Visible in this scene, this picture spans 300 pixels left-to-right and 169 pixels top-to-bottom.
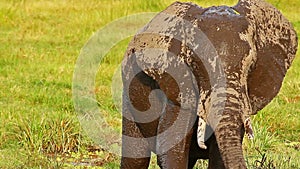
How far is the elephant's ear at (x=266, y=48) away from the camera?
3.70 m

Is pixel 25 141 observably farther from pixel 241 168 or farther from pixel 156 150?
pixel 241 168

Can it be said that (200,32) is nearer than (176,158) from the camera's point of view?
Yes

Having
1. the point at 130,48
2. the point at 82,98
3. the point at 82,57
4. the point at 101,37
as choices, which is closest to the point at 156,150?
the point at 130,48

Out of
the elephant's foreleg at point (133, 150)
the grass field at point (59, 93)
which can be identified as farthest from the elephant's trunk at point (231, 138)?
the grass field at point (59, 93)

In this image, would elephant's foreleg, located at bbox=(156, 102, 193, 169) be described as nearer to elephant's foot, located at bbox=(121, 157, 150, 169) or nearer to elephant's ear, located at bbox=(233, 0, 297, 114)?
elephant's ear, located at bbox=(233, 0, 297, 114)

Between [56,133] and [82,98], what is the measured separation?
1774mm

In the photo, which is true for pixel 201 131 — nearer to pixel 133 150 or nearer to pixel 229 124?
pixel 229 124

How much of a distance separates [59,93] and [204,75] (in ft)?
15.7

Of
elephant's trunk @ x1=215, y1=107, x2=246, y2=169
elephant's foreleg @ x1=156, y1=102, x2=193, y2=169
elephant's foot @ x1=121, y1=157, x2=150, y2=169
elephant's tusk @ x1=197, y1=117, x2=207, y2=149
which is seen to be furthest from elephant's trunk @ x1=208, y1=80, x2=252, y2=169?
elephant's foot @ x1=121, y1=157, x2=150, y2=169

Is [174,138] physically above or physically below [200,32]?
below

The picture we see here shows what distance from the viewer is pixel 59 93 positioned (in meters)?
8.08

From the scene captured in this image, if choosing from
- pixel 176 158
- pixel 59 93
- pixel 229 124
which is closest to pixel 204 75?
pixel 229 124

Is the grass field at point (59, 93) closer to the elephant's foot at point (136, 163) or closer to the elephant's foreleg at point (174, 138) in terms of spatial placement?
the elephant's foot at point (136, 163)

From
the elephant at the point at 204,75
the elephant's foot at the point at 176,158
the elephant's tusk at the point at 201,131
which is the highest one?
the elephant at the point at 204,75
